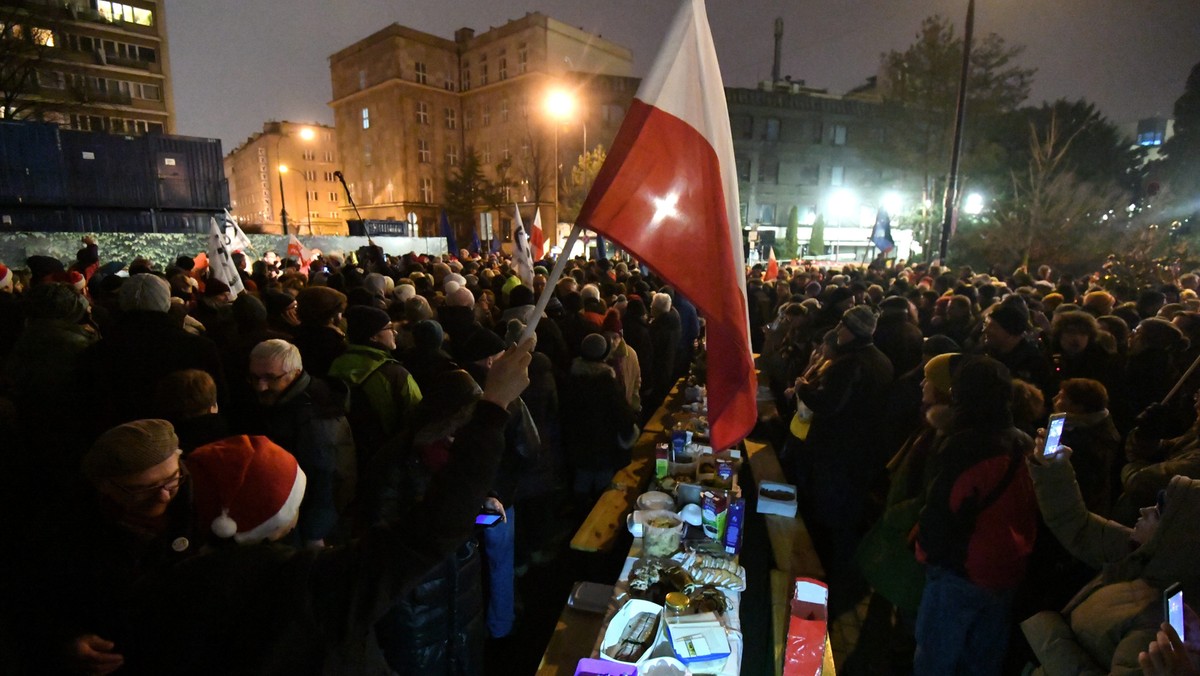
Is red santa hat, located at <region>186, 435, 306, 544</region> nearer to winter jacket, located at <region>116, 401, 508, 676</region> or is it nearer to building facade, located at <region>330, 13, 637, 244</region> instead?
winter jacket, located at <region>116, 401, 508, 676</region>

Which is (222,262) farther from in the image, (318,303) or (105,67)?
(105,67)

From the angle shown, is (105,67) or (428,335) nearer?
(428,335)

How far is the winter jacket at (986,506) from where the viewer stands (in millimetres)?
2953

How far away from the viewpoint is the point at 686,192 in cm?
246

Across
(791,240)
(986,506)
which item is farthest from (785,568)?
(791,240)

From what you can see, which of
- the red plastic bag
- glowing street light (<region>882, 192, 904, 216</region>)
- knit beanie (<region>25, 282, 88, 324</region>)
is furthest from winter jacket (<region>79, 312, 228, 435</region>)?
glowing street light (<region>882, 192, 904, 216</region>)

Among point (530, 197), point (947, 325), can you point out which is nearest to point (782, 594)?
point (947, 325)

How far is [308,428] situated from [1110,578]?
399 cm

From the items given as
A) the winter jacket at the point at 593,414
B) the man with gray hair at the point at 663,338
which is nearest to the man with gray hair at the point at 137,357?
the winter jacket at the point at 593,414

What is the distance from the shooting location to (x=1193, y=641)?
6.16ft

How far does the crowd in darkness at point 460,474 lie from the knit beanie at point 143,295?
25 mm

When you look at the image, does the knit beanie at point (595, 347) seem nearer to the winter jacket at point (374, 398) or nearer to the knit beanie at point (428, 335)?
the knit beanie at point (428, 335)

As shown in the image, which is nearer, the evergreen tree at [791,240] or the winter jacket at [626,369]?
the winter jacket at [626,369]

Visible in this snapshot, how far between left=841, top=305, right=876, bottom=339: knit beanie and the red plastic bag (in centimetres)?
221
